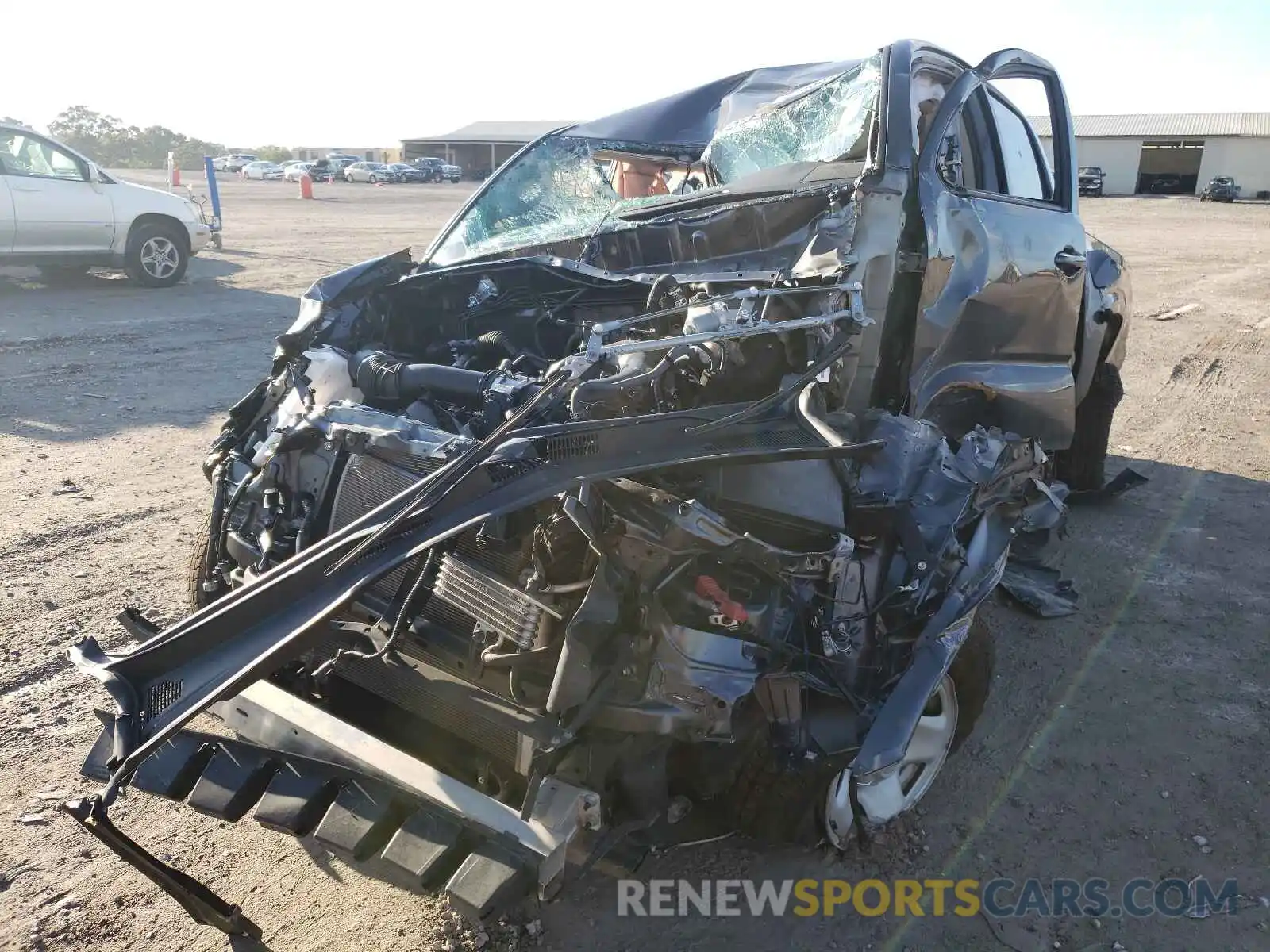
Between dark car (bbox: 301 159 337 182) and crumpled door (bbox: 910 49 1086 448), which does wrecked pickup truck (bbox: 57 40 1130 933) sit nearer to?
crumpled door (bbox: 910 49 1086 448)

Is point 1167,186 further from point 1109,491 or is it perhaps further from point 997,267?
point 997,267

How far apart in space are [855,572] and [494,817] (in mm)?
1082

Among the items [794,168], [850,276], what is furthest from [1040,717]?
[794,168]

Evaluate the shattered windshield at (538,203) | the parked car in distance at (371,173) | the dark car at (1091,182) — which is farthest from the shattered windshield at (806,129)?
the parked car in distance at (371,173)

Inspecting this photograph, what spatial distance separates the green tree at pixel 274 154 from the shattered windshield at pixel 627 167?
6449 cm

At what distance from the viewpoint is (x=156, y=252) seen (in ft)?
37.7

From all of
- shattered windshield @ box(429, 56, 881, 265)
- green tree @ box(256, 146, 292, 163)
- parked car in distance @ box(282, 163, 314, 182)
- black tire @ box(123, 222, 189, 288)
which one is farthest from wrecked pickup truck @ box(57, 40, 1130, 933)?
green tree @ box(256, 146, 292, 163)

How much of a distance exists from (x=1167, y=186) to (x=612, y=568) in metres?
52.5

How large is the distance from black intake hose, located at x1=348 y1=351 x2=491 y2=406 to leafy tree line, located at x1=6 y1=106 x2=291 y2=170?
56965 millimetres

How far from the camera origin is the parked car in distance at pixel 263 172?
45.0 metres

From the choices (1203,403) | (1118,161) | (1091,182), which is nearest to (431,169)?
(1091,182)

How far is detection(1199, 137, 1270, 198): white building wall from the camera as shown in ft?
137

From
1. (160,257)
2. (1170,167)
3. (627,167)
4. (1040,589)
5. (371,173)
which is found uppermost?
(371,173)

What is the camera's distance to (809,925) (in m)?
2.47
